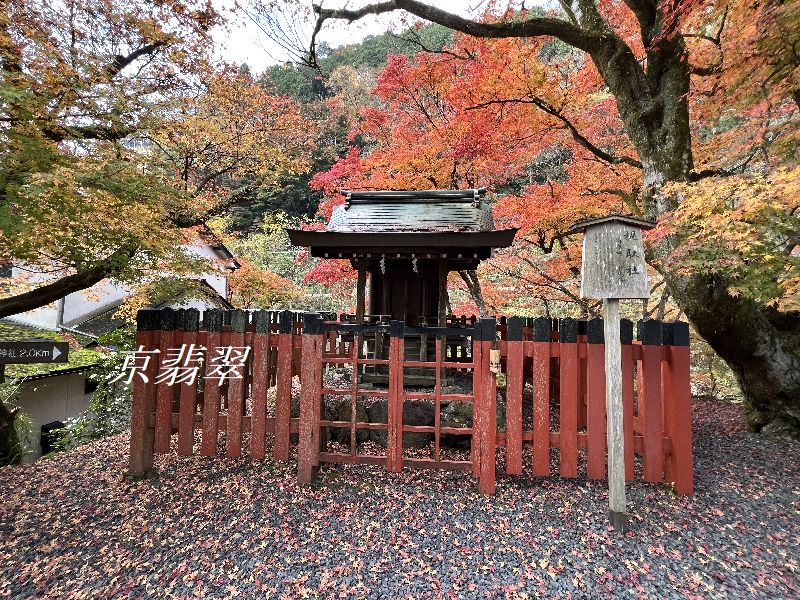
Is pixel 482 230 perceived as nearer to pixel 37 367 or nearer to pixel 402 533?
pixel 402 533

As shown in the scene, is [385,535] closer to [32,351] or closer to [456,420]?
[456,420]

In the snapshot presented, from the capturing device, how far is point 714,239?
4520mm

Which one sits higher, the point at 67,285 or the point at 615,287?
the point at 67,285

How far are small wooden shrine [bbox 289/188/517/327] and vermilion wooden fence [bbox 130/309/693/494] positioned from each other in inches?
79.0

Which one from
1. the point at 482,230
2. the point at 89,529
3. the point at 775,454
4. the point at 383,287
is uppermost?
the point at 482,230

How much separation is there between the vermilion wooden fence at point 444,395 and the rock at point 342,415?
86cm

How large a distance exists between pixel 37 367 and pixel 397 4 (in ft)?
34.6

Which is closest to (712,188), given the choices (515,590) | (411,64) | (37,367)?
(515,590)

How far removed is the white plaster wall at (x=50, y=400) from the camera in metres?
8.77

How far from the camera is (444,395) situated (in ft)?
13.5

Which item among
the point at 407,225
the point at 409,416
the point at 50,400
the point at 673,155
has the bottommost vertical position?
the point at 50,400

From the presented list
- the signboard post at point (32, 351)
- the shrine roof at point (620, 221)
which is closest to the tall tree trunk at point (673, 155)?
the shrine roof at point (620, 221)

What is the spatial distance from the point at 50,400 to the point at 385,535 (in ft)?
34.8

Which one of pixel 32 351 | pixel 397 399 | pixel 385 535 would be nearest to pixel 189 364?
pixel 32 351
